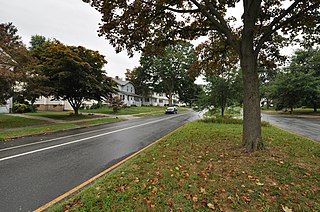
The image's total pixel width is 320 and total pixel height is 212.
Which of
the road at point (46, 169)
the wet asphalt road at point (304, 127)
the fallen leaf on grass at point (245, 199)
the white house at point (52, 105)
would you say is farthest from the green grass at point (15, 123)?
the wet asphalt road at point (304, 127)

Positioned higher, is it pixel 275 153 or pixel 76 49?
pixel 76 49

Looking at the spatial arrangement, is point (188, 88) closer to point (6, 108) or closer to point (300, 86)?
point (300, 86)

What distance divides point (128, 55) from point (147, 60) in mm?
47488

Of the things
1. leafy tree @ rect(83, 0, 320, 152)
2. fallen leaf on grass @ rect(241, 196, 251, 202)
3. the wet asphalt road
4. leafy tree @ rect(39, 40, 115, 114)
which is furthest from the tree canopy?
fallen leaf on grass @ rect(241, 196, 251, 202)

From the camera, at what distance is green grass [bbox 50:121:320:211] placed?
287 centimetres

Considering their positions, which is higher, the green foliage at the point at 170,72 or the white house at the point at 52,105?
the green foliage at the point at 170,72

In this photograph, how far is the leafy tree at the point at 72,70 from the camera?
16812 mm

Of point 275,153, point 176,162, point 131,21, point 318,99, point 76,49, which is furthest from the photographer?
point 318,99

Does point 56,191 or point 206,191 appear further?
point 56,191

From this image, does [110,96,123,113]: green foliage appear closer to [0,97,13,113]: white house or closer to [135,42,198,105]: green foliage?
[0,97,13,113]: white house

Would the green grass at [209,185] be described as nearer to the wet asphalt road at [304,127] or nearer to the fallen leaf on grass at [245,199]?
the fallen leaf on grass at [245,199]

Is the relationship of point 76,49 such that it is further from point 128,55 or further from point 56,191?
point 56,191

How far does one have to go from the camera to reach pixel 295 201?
2.92 metres

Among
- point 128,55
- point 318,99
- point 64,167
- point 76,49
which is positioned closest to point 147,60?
point 76,49
